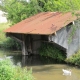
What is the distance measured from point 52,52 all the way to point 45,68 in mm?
3468

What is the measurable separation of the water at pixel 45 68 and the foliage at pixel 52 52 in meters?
0.58

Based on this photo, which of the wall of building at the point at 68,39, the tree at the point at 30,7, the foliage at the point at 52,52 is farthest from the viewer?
the tree at the point at 30,7

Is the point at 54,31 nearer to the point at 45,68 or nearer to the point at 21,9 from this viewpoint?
the point at 45,68

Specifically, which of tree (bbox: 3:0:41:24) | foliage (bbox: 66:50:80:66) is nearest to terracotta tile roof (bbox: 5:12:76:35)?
foliage (bbox: 66:50:80:66)

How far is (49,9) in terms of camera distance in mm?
28484

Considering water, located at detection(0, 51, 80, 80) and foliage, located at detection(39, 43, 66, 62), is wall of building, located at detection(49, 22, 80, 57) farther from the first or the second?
water, located at detection(0, 51, 80, 80)

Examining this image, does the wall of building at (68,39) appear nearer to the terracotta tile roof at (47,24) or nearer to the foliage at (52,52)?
the terracotta tile roof at (47,24)

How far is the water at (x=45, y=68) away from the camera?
55.0 feet

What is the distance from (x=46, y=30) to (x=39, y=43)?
5.18 metres

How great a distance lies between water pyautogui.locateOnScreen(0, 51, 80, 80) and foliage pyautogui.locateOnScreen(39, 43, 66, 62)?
1.90 ft

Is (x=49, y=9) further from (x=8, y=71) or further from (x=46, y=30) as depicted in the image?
(x=8, y=71)

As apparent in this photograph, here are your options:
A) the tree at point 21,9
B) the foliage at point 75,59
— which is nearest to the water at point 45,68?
the foliage at point 75,59

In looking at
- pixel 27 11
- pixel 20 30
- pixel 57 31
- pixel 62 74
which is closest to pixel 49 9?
pixel 27 11

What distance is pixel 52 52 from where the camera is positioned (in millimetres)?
22547
